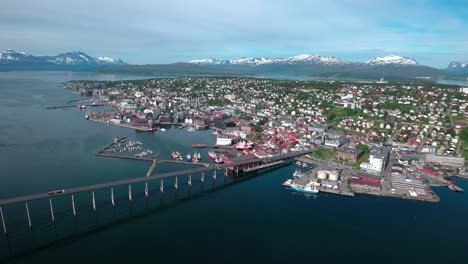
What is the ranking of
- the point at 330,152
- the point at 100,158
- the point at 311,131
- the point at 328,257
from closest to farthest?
the point at 328,257, the point at 100,158, the point at 330,152, the point at 311,131

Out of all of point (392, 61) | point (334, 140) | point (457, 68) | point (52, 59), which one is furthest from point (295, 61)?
point (334, 140)

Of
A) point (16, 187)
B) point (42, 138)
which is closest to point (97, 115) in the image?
point (42, 138)

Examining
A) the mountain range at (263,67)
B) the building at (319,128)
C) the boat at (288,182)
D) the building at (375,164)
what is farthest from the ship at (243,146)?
→ the mountain range at (263,67)

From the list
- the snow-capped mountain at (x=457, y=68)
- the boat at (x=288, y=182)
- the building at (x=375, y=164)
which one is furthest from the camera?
the snow-capped mountain at (x=457, y=68)

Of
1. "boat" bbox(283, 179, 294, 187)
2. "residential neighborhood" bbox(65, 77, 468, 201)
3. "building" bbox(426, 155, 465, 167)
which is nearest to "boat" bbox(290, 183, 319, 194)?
"boat" bbox(283, 179, 294, 187)

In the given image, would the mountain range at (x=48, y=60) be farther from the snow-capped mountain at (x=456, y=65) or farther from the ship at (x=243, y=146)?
the snow-capped mountain at (x=456, y=65)

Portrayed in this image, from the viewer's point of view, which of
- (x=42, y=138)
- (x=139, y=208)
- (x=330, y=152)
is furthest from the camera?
(x=42, y=138)

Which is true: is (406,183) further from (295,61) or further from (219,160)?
(295,61)

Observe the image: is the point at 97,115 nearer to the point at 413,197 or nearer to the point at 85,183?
the point at 85,183
